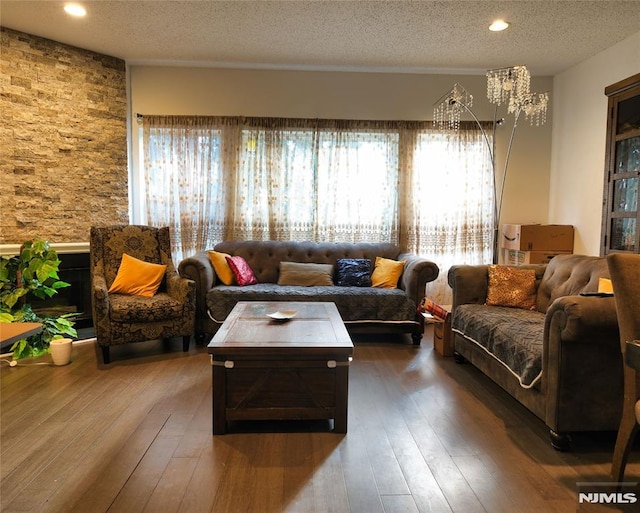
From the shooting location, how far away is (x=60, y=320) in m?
3.61

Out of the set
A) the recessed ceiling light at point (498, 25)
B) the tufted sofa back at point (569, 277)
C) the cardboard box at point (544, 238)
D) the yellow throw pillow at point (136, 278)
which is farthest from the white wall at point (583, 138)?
the yellow throw pillow at point (136, 278)

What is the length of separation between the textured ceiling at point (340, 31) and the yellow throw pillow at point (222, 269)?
200 centimetres

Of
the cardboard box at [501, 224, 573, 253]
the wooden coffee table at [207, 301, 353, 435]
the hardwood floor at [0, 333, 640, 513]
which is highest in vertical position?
the cardboard box at [501, 224, 573, 253]

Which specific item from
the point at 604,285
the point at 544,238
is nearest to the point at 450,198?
the point at 544,238

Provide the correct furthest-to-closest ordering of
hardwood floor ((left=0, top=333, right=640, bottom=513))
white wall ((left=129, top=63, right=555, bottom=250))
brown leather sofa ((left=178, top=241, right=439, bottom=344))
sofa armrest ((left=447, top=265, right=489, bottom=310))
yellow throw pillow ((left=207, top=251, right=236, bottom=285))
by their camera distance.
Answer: white wall ((left=129, top=63, right=555, bottom=250)) < yellow throw pillow ((left=207, top=251, right=236, bottom=285)) < brown leather sofa ((left=178, top=241, right=439, bottom=344)) < sofa armrest ((left=447, top=265, right=489, bottom=310)) < hardwood floor ((left=0, top=333, right=640, bottom=513))

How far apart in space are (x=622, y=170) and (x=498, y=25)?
5.46 feet

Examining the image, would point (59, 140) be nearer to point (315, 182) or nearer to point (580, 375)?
point (315, 182)

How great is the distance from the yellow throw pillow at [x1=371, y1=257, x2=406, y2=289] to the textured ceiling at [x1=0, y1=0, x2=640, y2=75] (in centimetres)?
205

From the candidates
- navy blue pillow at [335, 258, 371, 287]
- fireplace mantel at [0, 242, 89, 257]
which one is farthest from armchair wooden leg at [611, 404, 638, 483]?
fireplace mantel at [0, 242, 89, 257]

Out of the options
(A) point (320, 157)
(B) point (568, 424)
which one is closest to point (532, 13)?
(A) point (320, 157)

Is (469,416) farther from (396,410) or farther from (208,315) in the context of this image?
(208,315)

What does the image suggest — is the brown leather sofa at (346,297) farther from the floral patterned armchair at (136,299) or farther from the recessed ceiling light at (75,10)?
the recessed ceiling light at (75,10)

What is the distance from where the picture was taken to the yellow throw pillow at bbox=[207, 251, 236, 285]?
4133 mm

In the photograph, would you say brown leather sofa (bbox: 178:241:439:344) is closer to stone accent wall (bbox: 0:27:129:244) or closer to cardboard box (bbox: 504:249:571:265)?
cardboard box (bbox: 504:249:571:265)
